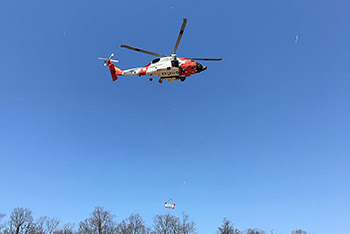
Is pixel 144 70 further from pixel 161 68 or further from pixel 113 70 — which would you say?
pixel 113 70

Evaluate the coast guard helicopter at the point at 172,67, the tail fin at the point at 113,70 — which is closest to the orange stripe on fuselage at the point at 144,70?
the coast guard helicopter at the point at 172,67

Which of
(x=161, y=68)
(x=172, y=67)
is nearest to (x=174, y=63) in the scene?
(x=172, y=67)

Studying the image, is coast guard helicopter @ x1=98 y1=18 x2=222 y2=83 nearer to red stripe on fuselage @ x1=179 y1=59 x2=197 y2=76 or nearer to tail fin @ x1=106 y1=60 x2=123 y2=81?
red stripe on fuselage @ x1=179 y1=59 x2=197 y2=76

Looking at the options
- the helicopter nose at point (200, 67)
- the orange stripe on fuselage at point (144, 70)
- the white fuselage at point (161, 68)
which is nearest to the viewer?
the white fuselage at point (161, 68)

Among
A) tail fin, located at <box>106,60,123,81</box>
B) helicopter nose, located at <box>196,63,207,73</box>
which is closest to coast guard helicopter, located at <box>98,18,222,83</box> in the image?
helicopter nose, located at <box>196,63,207,73</box>

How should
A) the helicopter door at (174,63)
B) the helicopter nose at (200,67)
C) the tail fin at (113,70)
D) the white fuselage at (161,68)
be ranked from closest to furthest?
the helicopter door at (174,63) < the white fuselage at (161,68) < the helicopter nose at (200,67) < the tail fin at (113,70)

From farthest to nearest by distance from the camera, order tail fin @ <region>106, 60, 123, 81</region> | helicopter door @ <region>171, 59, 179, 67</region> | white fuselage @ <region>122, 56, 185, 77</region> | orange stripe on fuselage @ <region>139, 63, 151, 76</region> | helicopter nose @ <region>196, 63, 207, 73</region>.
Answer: tail fin @ <region>106, 60, 123, 81</region> < orange stripe on fuselage @ <region>139, 63, 151, 76</region> < helicopter nose @ <region>196, 63, 207, 73</region> < white fuselage @ <region>122, 56, 185, 77</region> < helicopter door @ <region>171, 59, 179, 67</region>

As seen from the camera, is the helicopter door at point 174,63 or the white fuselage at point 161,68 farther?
the white fuselage at point 161,68

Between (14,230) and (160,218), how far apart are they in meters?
31.8

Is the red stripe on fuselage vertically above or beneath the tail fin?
beneath

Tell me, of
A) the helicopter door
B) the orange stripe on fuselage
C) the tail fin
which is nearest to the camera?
the helicopter door

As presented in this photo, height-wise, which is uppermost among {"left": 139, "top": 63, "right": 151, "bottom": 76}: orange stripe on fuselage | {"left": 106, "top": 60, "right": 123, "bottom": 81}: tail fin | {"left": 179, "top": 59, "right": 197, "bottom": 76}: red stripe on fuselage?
{"left": 106, "top": 60, "right": 123, "bottom": 81}: tail fin

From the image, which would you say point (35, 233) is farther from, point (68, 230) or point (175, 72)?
point (175, 72)

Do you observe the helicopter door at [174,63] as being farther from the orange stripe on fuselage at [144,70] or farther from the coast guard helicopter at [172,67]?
the orange stripe on fuselage at [144,70]
